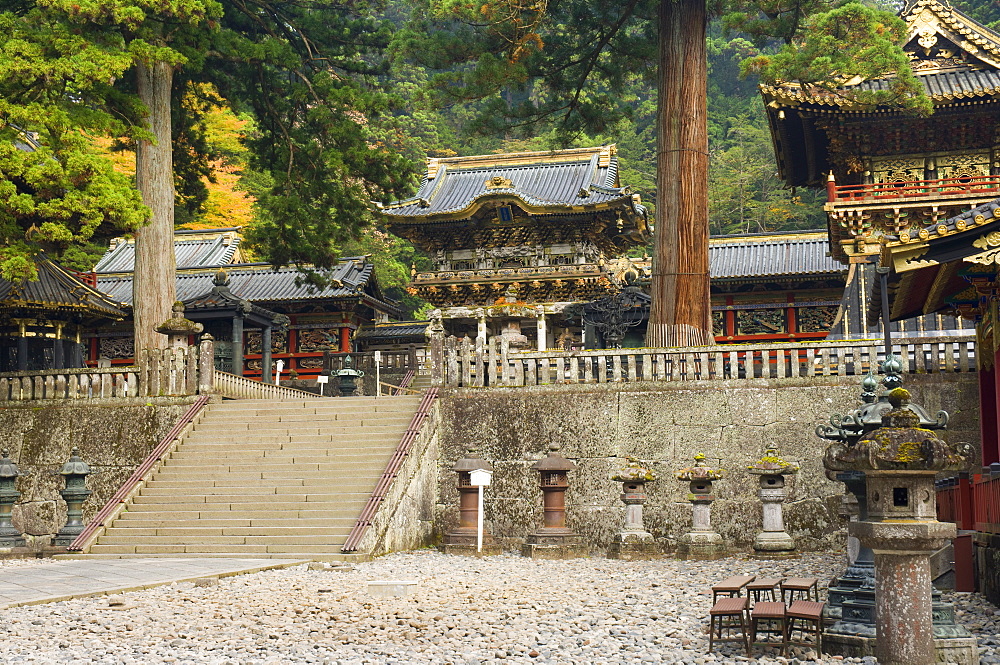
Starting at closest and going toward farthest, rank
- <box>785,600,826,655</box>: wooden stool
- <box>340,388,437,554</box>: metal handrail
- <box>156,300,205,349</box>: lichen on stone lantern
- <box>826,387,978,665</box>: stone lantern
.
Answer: <box>826,387,978,665</box>: stone lantern, <box>785,600,826,655</box>: wooden stool, <box>340,388,437,554</box>: metal handrail, <box>156,300,205,349</box>: lichen on stone lantern

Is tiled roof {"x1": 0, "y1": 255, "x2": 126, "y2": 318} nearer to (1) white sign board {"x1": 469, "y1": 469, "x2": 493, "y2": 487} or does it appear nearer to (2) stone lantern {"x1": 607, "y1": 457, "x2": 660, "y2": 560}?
(1) white sign board {"x1": 469, "y1": 469, "x2": 493, "y2": 487}

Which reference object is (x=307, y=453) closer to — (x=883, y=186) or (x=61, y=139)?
(x=61, y=139)

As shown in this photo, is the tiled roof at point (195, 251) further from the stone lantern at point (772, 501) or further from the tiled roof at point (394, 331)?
Answer: the stone lantern at point (772, 501)

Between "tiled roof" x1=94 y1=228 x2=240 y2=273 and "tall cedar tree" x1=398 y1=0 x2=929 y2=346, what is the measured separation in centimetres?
1996

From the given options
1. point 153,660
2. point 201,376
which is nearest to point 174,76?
point 201,376

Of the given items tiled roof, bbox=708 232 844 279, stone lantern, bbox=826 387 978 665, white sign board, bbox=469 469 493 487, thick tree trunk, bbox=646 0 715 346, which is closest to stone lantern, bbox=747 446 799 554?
white sign board, bbox=469 469 493 487

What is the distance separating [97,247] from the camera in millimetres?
41750

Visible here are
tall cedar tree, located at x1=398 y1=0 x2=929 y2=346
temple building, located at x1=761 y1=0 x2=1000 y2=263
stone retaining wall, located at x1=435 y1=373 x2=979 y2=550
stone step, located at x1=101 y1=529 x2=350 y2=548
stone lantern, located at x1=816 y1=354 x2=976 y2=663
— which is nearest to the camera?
stone lantern, located at x1=816 y1=354 x2=976 y2=663

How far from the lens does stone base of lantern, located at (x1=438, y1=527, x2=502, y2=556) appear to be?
49.3ft

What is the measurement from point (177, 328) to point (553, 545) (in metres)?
8.48

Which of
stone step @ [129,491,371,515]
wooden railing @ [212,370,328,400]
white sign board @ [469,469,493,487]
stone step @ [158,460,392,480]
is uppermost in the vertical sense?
wooden railing @ [212,370,328,400]

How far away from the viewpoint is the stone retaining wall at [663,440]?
15008 millimetres

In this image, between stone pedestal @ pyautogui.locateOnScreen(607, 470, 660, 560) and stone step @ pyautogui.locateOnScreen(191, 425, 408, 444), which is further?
stone step @ pyautogui.locateOnScreen(191, 425, 408, 444)

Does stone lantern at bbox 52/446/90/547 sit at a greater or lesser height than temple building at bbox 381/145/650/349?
lesser
